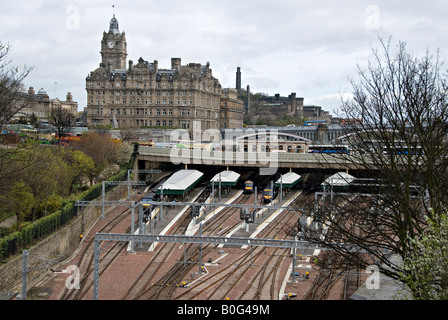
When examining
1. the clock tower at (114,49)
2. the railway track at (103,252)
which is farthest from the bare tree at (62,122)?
the clock tower at (114,49)

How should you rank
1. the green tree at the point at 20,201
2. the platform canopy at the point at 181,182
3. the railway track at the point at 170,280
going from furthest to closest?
the platform canopy at the point at 181,182 < the green tree at the point at 20,201 < the railway track at the point at 170,280

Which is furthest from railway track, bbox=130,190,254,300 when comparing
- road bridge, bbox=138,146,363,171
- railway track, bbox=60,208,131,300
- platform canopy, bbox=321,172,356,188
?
road bridge, bbox=138,146,363,171

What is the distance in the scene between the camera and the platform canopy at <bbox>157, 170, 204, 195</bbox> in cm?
4753

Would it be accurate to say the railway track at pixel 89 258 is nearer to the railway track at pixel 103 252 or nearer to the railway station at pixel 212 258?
the railway track at pixel 103 252

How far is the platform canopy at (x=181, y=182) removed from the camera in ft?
156

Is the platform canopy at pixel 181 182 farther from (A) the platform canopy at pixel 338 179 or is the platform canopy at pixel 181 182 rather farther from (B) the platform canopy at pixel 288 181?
(A) the platform canopy at pixel 338 179

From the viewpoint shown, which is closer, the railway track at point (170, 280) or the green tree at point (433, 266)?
the green tree at point (433, 266)
